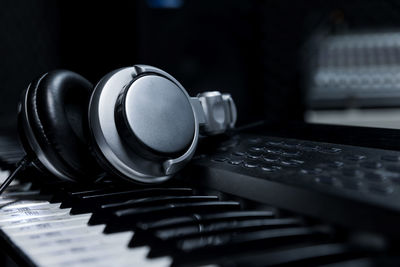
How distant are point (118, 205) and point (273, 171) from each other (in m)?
0.14

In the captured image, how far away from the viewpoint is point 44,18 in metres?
1.70

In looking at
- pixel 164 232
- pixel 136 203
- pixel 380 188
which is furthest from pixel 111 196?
pixel 380 188

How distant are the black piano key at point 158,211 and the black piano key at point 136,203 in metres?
0.02

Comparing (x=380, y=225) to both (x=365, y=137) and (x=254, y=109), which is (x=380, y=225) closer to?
(x=365, y=137)

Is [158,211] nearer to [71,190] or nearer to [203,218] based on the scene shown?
[203,218]

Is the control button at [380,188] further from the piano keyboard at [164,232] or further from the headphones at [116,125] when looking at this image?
the headphones at [116,125]

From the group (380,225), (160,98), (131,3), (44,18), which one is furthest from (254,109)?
(380,225)

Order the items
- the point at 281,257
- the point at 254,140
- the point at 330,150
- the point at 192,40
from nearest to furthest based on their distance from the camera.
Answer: the point at 281,257, the point at 330,150, the point at 254,140, the point at 192,40

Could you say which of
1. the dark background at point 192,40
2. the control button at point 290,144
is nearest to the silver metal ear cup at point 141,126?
the control button at point 290,144

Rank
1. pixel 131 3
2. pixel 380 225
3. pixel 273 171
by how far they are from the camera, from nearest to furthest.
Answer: pixel 380 225 < pixel 273 171 < pixel 131 3

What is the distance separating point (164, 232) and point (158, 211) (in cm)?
7

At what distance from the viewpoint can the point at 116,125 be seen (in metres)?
0.49

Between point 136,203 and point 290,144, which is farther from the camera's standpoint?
point 290,144

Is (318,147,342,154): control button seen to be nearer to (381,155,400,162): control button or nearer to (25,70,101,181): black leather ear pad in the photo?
(381,155,400,162): control button
